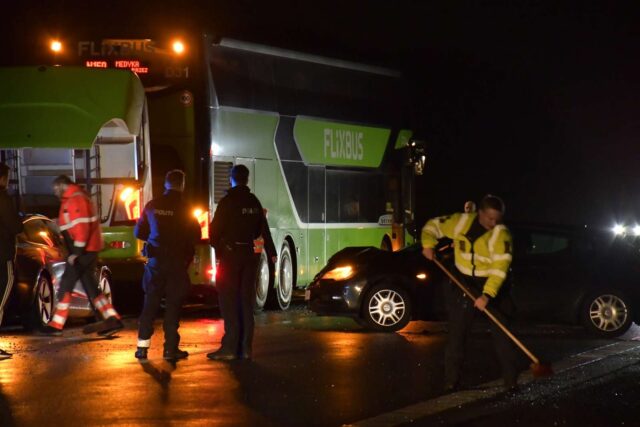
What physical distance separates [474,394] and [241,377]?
195 centimetres

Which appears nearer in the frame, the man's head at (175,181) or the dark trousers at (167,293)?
the dark trousers at (167,293)

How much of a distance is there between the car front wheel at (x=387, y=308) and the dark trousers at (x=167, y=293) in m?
3.77

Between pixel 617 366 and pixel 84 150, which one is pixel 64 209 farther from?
pixel 617 366

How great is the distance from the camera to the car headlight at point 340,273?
52.8ft

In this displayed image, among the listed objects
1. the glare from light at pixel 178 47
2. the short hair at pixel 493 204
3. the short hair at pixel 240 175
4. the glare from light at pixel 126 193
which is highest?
the glare from light at pixel 178 47

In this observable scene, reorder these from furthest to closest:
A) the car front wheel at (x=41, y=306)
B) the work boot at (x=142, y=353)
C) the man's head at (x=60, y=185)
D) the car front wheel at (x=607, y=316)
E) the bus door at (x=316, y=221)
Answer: the bus door at (x=316, y=221) → the car front wheel at (x=607, y=316) → the car front wheel at (x=41, y=306) → the man's head at (x=60, y=185) → the work boot at (x=142, y=353)

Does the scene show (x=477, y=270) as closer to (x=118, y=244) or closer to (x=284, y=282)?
(x=118, y=244)

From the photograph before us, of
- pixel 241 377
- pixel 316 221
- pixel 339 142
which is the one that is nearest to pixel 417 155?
pixel 339 142

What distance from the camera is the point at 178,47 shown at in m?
19.3

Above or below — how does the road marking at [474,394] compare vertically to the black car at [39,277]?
below

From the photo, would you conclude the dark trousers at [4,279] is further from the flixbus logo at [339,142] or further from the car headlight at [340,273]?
the flixbus logo at [339,142]

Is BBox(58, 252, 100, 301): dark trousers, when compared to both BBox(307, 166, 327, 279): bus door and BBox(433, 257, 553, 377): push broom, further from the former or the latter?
BBox(307, 166, 327, 279): bus door

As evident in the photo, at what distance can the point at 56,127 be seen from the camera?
1680cm

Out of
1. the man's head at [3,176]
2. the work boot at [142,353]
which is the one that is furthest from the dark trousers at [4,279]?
the work boot at [142,353]
